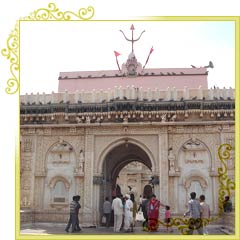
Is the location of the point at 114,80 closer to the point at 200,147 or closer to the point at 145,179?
the point at 200,147

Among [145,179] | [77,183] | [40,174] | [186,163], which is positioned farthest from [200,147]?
[145,179]

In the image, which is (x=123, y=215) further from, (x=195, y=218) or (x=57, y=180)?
(x=57, y=180)

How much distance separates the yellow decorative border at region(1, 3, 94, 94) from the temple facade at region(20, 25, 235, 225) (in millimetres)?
4180

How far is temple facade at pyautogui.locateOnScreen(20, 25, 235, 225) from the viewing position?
1207 cm

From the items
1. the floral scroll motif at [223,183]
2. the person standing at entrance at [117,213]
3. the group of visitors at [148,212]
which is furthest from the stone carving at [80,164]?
the floral scroll motif at [223,183]

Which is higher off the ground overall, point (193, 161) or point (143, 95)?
point (143, 95)

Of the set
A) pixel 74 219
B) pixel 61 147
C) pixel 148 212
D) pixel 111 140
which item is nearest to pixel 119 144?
pixel 111 140

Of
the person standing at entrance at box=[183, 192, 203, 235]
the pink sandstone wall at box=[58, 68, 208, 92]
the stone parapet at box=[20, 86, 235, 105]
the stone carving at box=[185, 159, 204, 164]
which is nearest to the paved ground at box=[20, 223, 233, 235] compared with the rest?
the person standing at entrance at box=[183, 192, 203, 235]

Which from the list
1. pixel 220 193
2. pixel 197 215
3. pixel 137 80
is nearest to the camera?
pixel 197 215

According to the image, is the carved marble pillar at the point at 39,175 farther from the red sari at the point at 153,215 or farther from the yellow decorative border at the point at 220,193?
the yellow decorative border at the point at 220,193

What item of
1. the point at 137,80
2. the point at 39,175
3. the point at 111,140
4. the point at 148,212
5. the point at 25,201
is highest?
the point at 137,80

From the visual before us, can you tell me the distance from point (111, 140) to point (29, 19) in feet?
18.2

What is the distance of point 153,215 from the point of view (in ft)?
34.8

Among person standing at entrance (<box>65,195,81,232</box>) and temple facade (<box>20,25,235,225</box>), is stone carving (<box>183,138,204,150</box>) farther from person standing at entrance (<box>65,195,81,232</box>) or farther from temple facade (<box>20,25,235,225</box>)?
person standing at entrance (<box>65,195,81,232</box>)
